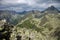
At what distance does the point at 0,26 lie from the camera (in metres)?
111

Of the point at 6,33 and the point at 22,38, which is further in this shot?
the point at 22,38

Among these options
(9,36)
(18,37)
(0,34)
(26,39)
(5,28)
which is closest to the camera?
(0,34)

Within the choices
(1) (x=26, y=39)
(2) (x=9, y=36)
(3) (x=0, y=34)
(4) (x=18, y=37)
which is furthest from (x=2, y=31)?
(1) (x=26, y=39)

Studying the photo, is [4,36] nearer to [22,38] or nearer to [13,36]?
[13,36]

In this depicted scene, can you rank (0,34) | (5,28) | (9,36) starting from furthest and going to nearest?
(9,36) < (5,28) < (0,34)

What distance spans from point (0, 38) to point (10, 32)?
17.2 meters

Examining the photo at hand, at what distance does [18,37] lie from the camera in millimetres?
141500

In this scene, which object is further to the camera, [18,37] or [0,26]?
[18,37]

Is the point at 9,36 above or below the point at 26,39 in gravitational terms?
above

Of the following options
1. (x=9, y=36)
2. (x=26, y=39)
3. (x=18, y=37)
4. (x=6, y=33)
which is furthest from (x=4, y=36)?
(x=26, y=39)

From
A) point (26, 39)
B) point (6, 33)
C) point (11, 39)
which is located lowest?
point (26, 39)

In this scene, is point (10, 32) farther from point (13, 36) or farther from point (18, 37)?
point (18, 37)

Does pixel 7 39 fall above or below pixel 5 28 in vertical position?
below

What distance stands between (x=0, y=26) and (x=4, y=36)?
25.1 ft
